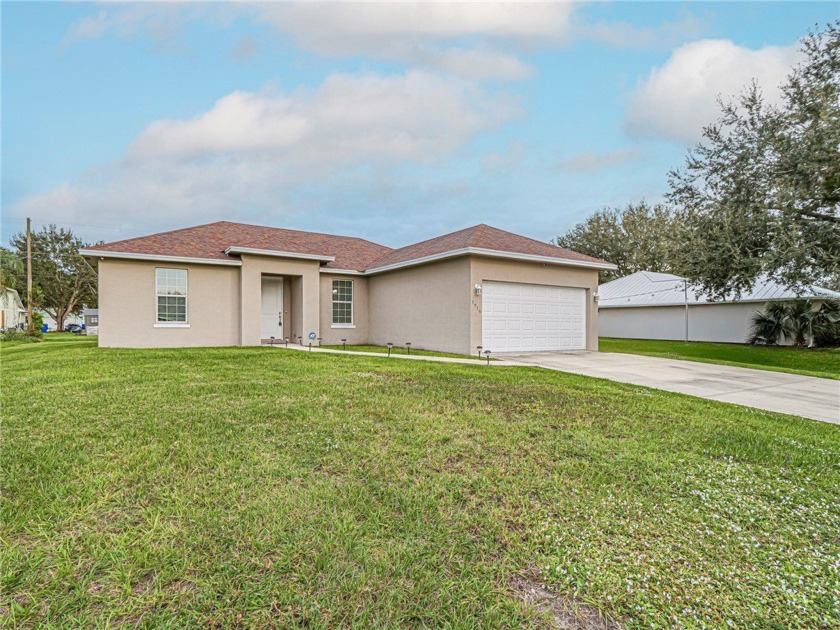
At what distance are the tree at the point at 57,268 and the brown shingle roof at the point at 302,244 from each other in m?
34.6

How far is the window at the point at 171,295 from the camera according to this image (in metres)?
14.5

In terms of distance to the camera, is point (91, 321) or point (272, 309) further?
point (91, 321)

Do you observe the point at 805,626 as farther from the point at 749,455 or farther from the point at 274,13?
the point at 274,13

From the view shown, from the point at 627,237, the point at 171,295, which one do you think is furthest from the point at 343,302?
the point at 627,237

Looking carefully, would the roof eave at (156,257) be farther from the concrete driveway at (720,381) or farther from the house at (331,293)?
the concrete driveway at (720,381)

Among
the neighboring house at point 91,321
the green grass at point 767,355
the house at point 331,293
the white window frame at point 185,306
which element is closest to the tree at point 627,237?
the green grass at point 767,355

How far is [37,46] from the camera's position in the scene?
8.47 m

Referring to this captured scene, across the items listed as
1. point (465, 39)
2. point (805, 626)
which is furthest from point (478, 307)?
point (805, 626)

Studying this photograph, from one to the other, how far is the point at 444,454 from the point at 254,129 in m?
16.3

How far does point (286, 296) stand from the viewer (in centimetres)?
1723

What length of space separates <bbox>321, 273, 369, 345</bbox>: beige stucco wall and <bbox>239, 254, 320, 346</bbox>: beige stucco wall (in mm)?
810

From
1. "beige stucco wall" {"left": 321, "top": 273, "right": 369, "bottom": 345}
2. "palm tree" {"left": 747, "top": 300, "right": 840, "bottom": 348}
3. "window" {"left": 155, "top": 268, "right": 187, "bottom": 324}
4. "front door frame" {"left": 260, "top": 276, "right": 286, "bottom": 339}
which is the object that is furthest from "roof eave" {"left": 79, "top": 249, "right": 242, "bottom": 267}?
"palm tree" {"left": 747, "top": 300, "right": 840, "bottom": 348}

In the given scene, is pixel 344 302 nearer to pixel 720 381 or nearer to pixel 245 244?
pixel 245 244

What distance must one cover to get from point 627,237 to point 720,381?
112 ft
